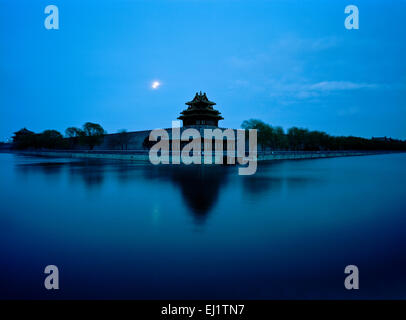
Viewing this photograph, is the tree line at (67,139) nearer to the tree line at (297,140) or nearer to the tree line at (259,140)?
the tree line at (259,140)

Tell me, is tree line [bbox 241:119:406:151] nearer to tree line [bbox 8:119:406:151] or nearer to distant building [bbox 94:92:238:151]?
tree line [bbox 8:119:406:151]

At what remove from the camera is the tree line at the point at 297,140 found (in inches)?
1672

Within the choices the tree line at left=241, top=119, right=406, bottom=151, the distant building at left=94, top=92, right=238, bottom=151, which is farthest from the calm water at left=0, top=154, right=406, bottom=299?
the tree line at left=241, top=119, right=406, bottom=151

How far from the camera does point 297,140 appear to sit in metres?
55.6

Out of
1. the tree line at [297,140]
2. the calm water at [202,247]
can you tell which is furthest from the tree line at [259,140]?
the calm water at [202,247]

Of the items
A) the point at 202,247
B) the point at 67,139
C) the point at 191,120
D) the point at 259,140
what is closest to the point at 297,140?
the point at 259,140

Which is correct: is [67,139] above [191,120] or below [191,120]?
below

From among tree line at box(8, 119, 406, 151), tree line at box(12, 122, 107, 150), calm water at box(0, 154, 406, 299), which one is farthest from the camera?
tree line at box(12, 122, 107, 150)

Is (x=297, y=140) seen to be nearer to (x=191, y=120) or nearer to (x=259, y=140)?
(x=259, y=140)

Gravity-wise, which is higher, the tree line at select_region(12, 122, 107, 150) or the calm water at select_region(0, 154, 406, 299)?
the tree line at select_region(12, 122, 107, 150)

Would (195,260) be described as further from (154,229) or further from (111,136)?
(111,136)

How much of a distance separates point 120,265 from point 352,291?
3590 millimetres

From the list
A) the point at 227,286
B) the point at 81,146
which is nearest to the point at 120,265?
the point at 227,286

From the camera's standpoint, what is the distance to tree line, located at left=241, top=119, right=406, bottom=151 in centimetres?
4247
